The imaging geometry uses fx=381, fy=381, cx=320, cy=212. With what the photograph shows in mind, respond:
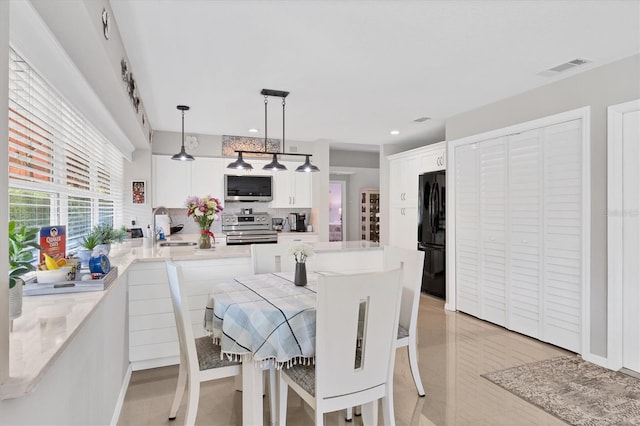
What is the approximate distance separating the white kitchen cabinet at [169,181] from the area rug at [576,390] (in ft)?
15.0

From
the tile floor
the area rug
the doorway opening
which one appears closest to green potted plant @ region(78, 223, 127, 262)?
the tile floor

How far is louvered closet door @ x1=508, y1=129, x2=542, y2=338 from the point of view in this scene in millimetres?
3648

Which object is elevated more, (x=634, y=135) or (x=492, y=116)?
(x=492, y=116)

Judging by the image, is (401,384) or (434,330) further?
(434,330)

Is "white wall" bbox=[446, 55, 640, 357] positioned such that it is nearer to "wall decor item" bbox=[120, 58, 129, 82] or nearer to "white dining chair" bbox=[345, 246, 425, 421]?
"white dining chair" bbox=[345, 246, 425, 421]

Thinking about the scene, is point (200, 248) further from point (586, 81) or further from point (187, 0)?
point (586, 81)

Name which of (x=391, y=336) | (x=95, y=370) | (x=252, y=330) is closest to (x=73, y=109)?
(x=95, y=370)

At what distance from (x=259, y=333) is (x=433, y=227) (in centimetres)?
378

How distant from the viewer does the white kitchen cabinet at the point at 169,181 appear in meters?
5.53

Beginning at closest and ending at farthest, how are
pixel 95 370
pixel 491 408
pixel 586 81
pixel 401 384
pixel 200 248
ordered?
pixel 95 370
pixel 491 408
pixel 401 384
pixel 586 81
pixel 200 248

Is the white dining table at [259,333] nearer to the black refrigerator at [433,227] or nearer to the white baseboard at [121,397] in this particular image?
the white baseboard at [121,397]

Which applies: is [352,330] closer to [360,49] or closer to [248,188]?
[360,49]

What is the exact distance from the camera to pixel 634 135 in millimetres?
2922

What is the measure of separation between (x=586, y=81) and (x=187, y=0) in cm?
317
